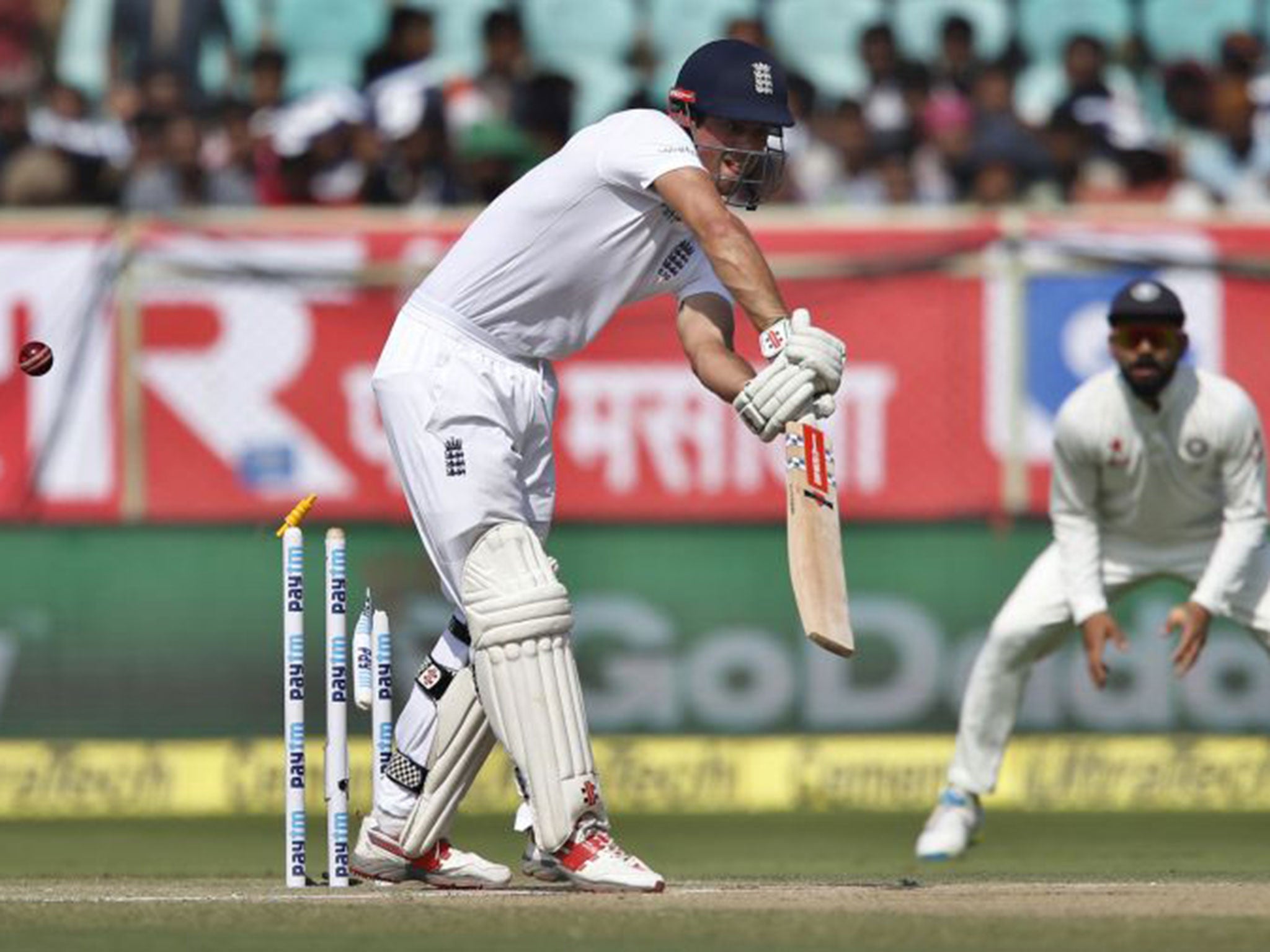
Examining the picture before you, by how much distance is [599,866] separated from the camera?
6.32 metres

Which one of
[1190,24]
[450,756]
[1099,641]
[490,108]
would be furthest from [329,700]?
[1190,24]

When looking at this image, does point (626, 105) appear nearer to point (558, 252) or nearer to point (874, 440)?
point (874, 440)

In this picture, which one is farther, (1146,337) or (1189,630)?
(1146,337)

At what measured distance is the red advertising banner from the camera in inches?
437

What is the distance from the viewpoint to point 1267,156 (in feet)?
43.3

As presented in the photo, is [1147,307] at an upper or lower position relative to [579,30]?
lower

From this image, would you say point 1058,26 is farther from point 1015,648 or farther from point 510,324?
point 510,324

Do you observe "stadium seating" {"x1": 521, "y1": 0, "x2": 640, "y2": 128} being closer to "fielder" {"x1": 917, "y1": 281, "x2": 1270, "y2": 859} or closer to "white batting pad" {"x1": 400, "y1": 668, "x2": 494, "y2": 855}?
"fielder" {"x1": 917, "y1": 281, "x2": 1270, "y2": 859}

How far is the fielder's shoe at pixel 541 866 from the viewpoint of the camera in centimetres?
643

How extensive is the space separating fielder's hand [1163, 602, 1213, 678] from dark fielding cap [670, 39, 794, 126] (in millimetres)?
2580

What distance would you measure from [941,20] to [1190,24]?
4.50 feet

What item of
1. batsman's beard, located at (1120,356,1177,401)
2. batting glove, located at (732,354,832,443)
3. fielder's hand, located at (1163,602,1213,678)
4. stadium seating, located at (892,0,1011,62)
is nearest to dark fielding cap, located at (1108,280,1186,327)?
batsman's beard, located at (1120,356,1177,401)

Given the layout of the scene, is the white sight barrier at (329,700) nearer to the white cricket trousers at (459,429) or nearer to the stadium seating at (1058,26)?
the white cricket trousers at (459,429)

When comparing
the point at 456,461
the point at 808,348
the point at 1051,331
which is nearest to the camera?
the point at 808,348
